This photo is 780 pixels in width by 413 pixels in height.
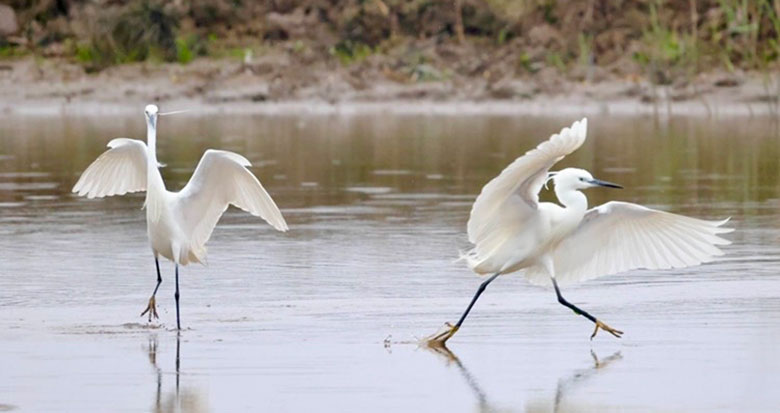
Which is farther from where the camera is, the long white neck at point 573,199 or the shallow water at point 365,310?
the long white neck at point 573,199

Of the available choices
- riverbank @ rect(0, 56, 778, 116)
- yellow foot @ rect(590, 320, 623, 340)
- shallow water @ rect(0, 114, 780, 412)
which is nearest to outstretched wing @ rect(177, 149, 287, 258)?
shallow water @ rect(0, 114, 780, 412)

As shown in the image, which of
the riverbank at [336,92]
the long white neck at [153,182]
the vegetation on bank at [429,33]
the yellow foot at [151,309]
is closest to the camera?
the yellow foot at [151,309]

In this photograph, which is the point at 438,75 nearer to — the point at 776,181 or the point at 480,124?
the point at 480,124

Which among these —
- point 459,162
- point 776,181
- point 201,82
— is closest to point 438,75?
point 201,82

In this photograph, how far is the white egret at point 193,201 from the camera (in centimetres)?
1012

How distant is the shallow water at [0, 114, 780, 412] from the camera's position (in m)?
7.92

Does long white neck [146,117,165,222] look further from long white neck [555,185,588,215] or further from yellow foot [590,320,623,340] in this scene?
yellow foot [590,320,623,340]

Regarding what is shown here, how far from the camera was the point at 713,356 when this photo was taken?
8672 millimetres

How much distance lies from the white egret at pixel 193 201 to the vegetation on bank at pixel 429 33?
52.2 ft

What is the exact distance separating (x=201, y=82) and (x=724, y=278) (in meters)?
16.0

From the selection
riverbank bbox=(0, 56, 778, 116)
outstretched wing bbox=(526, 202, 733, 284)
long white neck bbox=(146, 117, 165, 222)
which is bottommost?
riverbank bbox=(0, 56, 778, 116)

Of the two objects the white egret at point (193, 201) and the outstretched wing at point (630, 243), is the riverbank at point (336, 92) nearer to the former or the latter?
the white egret at point (193, 201)

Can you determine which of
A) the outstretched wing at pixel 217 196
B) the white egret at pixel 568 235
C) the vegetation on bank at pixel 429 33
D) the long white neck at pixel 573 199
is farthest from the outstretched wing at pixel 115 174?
the vegetation on bank at pixel 429 33

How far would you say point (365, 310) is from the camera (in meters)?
10.1
